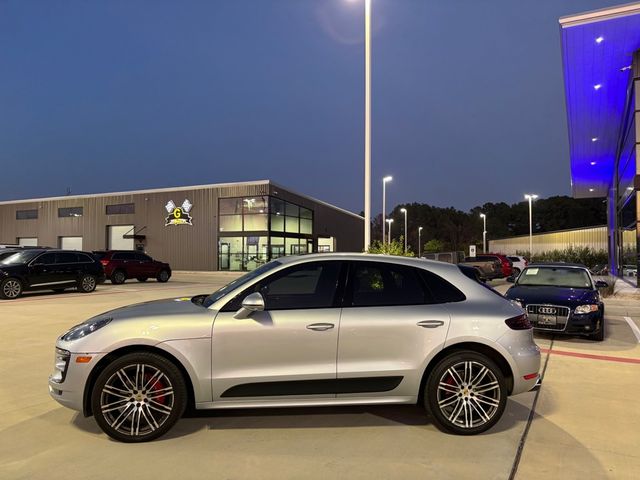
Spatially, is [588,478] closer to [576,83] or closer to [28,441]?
[28,441]

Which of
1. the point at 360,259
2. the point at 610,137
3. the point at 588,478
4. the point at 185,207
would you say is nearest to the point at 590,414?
the point at 588,478

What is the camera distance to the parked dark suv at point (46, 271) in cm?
1520

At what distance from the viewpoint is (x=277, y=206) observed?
132ft

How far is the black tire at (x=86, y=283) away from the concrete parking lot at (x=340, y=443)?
12.6 metres

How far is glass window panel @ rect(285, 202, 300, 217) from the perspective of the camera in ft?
139

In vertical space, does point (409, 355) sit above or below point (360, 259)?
below

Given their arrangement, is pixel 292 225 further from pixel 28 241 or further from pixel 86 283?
pixel 28 241

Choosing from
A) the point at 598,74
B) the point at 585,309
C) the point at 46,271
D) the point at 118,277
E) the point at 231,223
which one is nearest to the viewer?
the point at 585,309

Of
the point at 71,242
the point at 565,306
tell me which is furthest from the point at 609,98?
the point at 71,242

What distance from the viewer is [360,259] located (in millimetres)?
4402

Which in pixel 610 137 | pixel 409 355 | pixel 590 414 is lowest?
pixel 590 414

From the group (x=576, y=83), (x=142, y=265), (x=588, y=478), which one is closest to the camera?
(x=588, y=478)

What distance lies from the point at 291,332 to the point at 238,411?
4.27 ft

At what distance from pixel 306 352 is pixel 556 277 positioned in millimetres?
7687
